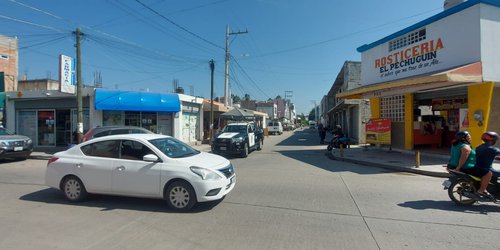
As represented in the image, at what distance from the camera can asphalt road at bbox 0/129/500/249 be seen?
200 inches

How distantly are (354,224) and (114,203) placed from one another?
5.02 meters

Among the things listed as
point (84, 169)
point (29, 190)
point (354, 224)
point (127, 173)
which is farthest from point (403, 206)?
point (29, 190)

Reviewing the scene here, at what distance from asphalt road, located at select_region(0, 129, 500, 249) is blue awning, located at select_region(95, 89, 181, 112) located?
11.6m

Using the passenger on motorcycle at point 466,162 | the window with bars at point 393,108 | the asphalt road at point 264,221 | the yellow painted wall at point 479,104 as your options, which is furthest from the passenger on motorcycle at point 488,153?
the window with bars at point 393,108

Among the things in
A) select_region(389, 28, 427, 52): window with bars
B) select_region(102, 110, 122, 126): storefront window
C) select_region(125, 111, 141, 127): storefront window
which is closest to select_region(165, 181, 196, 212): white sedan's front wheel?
select_region(389, 28, 427, 52): window with bars

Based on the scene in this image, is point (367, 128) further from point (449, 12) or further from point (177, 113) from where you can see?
point (177, 113)

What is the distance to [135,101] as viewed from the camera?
21609 mm

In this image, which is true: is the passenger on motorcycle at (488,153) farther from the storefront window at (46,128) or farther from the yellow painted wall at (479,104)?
the storefront window at (46,128)

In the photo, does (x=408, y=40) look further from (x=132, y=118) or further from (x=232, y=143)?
(x=132, y=118)

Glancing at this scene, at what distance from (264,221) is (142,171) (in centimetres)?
272

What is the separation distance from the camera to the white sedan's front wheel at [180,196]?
6.68 metres

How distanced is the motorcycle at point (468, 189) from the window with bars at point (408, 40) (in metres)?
11.3

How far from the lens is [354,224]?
5.98 meters

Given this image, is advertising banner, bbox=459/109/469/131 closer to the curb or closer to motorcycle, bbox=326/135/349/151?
the curb
